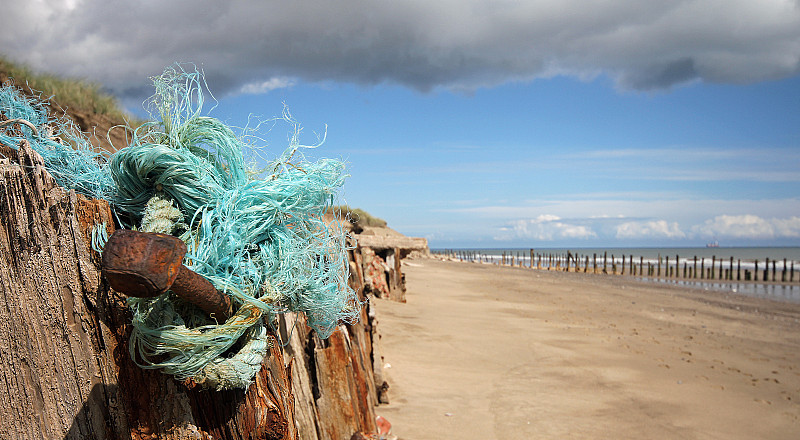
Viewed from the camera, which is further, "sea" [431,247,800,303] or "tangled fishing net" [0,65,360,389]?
"sea" [431,247,800,303]

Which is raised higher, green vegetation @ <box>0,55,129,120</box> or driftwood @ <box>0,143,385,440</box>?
green vegetation @ <box>0,55,129,120</box>

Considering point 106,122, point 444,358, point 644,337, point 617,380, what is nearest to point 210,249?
point 444,358

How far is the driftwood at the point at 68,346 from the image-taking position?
168 centimetres

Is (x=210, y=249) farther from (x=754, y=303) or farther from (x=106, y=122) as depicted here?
(x=754, y=303)

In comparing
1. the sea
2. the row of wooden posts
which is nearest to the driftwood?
the sea

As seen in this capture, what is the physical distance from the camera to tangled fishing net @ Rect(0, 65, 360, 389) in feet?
5.24

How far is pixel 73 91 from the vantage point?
31.4 feet

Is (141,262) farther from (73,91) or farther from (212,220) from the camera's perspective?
(73,91)

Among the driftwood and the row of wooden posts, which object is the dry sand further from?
the row of wooden posts

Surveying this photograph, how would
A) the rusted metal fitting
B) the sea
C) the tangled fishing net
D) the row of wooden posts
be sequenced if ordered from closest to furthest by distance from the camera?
the rusted metal fitting → the tangled fishing net → the sea → the row of wooden posts

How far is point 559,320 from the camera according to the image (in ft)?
42.1

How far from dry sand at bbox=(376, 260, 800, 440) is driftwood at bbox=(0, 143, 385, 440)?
3.49 metres

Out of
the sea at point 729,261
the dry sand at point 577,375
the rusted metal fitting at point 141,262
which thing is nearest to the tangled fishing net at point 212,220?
the rusted metal fitting at point 141,262

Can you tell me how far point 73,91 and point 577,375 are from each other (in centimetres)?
1045
